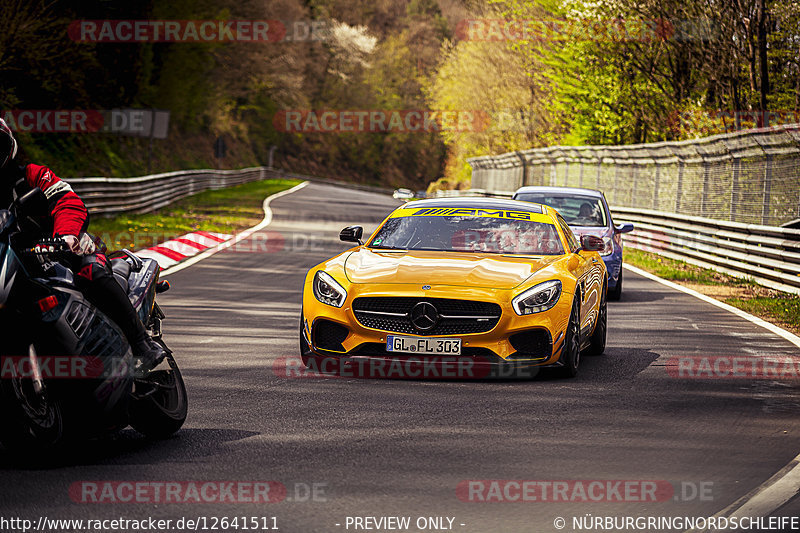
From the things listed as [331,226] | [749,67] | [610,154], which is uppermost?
[749,67]

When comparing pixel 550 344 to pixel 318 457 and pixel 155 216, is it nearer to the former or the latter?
pixel 318 457

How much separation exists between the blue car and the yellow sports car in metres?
6.50

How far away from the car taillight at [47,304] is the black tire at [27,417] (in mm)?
348

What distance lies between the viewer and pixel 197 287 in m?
16.3

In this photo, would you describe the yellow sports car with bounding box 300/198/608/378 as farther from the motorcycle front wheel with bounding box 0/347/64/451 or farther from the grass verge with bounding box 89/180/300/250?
the grass verge with bounding box 89/180/300/250

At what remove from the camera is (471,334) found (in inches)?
355

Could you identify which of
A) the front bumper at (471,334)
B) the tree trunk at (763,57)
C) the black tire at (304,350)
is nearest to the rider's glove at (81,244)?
the front bumper at (471,334)

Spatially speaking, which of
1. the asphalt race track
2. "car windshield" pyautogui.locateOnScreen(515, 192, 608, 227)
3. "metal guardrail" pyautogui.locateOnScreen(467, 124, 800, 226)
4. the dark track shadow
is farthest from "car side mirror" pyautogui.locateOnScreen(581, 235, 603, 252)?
"metal guardrail" pyautogui.locateOnScreen(467, 124, 800, 226)

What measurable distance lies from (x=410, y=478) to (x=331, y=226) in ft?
94.5

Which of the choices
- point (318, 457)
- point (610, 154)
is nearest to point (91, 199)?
point (610, 154)

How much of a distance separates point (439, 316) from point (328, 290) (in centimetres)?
97

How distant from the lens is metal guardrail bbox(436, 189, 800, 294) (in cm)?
1736

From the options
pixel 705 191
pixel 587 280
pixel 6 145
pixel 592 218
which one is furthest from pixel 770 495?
pixel 705 191

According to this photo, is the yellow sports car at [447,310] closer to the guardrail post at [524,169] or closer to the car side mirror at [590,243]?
the car side mirror at [590,243]
